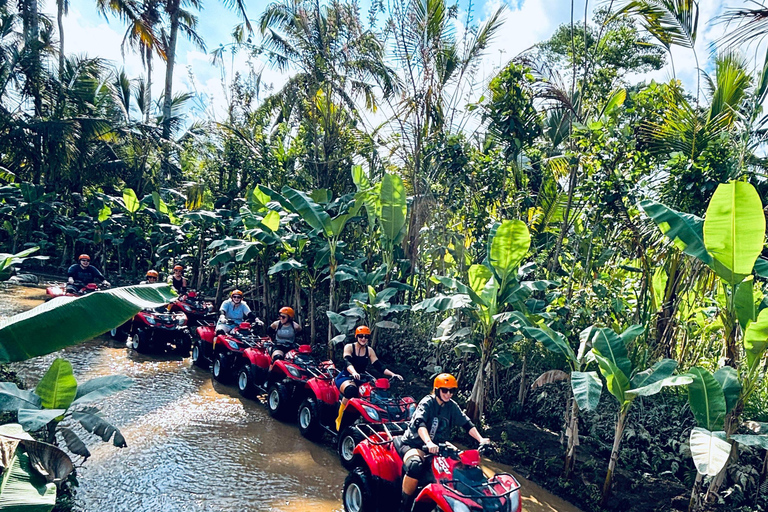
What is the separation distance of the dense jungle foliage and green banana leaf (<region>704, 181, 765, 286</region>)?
13mm

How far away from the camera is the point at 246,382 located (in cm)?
766

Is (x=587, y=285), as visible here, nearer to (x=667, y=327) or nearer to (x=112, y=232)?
(x=667, y=327)

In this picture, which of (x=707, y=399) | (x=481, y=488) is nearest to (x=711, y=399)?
(x=707, y=399)

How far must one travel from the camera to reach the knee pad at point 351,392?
5844mm

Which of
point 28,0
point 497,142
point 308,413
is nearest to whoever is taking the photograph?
point 308,413

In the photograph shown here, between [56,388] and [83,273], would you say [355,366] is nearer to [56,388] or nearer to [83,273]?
[56,388]

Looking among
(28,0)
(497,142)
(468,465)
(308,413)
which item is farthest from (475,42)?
(28,0)

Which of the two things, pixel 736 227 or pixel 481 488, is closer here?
pixel 481 488

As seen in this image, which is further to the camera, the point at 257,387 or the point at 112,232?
the point at 112,232

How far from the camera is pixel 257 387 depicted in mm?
7648

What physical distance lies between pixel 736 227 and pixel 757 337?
0.93m

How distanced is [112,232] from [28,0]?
1077 cm

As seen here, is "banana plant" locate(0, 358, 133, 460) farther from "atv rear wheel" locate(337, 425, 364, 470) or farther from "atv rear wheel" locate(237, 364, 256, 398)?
"atv rear wheel" locate(237, 364, 256, 398)

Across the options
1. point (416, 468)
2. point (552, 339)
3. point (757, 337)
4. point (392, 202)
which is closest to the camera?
point (416, 468)
